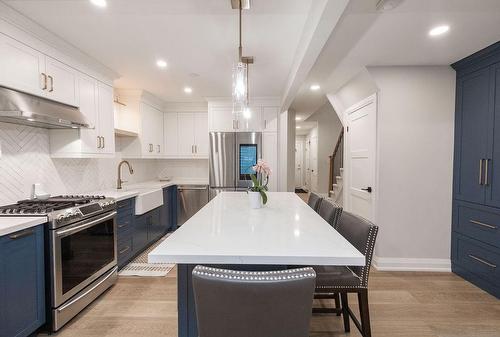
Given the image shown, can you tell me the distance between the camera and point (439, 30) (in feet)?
6.64

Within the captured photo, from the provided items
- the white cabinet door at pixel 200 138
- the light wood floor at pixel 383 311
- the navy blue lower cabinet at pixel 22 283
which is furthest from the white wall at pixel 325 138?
the navy blue lower cabinet at pixel 22 283

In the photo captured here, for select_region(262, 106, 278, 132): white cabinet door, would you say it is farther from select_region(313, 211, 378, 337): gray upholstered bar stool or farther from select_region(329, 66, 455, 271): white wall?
select_region(313, 211, 378, 337): gray upholstered bar stool

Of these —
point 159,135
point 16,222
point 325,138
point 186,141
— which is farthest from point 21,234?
point 325,138

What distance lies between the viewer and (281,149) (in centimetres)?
441

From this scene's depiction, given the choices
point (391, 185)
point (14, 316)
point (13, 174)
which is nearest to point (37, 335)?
point (14, 316)

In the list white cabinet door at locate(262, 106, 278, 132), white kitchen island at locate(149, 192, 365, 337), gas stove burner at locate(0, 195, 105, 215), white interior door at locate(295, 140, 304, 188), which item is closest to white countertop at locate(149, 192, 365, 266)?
white kitchen island at locate(149, 192, 365, 337)

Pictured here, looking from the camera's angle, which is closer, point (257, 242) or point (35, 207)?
point (257, 242)

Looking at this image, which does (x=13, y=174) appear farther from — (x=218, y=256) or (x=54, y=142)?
(x=218, y=256)

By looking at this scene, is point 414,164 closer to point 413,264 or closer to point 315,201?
point 413,264

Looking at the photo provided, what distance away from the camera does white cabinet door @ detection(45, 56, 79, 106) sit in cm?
223

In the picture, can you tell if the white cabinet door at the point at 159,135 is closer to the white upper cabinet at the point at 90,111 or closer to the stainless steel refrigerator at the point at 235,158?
the stainless steel refrigerator at the point at 235,158

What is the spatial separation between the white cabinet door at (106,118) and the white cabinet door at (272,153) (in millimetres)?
2452

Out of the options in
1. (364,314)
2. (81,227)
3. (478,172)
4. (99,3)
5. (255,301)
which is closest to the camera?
(255,301)

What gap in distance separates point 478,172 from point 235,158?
10.6 feet
